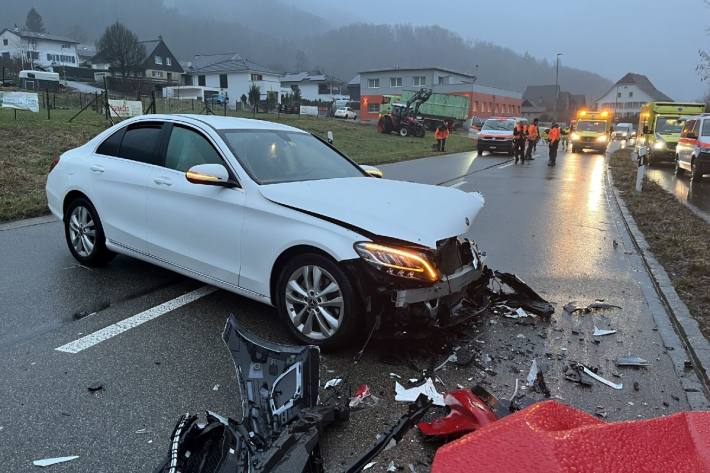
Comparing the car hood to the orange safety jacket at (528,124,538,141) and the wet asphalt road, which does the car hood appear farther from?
the orange safety jacket at (528,124,538,141)

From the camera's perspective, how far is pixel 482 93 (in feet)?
249

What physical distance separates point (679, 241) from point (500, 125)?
22.0m

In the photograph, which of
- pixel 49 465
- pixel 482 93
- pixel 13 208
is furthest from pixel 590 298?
pixel 482 93

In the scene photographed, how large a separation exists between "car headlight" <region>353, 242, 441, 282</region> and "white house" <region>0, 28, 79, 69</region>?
344 ft

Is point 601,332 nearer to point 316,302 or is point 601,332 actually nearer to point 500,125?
point 316,302

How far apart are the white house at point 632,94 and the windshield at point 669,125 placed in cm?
10666

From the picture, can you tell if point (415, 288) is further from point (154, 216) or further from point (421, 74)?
point (421, 74)

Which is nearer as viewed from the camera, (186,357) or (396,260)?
(396,260)

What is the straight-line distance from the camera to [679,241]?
26.2 feet

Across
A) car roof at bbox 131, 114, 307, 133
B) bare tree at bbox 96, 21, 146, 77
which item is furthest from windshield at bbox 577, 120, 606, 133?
bare tree at bbox 96, 21, 146, 77

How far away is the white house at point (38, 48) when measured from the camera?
95.9 metres

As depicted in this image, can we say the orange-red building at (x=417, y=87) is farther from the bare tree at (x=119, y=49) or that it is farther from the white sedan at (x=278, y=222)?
the white sedan at (x=278, y=222)

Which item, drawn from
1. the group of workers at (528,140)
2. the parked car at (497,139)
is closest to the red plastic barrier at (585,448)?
the group of workers at (528,140)

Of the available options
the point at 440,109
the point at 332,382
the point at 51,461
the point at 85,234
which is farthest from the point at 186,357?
the point at 440,109
